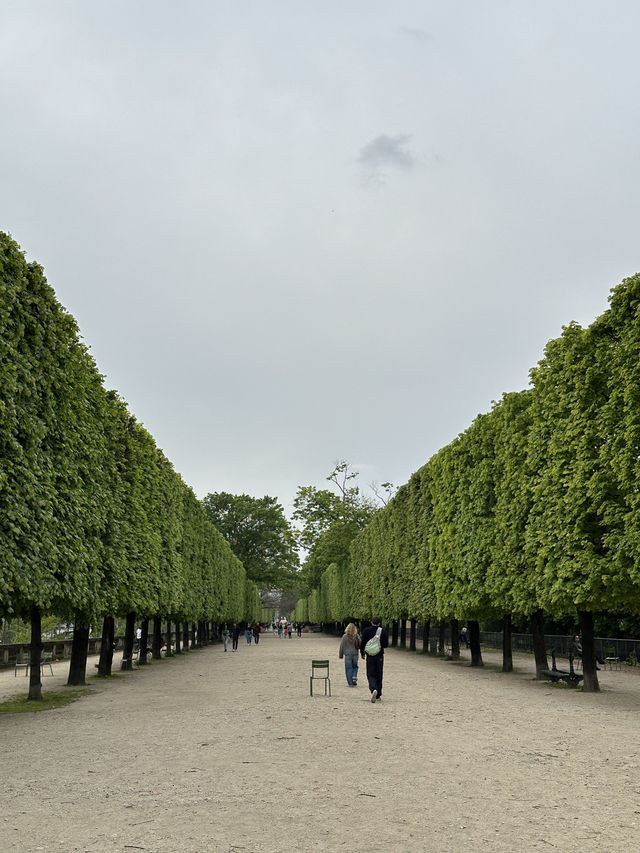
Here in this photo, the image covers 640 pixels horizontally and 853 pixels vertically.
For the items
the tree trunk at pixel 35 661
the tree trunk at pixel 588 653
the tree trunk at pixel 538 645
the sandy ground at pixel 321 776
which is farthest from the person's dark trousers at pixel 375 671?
the tree trunk at pixel 538 645

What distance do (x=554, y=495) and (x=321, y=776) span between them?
14.2 metres

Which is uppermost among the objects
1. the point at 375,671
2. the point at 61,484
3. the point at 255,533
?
the point at 255,533

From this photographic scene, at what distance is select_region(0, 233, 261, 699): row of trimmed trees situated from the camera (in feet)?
52.1

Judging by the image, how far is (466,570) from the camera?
1176 inches

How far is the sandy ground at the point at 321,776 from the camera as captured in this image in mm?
6961

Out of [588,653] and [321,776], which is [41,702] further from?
[588,653]

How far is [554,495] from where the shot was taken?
2194 cm

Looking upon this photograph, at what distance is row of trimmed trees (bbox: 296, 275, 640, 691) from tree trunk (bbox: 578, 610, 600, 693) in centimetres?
5

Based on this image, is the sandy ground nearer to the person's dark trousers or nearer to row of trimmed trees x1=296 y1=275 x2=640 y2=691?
the person's dark trousers

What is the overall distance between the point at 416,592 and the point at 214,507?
63.7 m

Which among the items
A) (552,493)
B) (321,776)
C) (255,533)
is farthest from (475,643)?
(255,533)

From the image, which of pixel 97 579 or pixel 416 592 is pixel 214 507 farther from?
pixel 97 579

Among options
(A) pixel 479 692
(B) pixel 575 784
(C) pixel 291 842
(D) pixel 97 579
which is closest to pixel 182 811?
(C) pixel 291 842

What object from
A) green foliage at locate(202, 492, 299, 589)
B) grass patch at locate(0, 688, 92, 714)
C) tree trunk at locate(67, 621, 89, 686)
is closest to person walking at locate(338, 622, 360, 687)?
grass patch at locate(0, 688, 92, 714)
